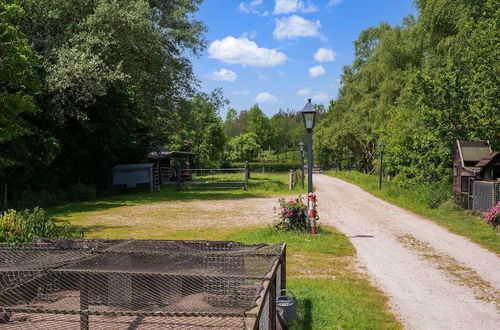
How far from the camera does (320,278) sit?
854cm

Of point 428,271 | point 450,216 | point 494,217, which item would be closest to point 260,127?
point 450,216

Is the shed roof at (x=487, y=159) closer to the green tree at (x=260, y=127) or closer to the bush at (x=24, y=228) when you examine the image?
the bush at (x=24, y=228)

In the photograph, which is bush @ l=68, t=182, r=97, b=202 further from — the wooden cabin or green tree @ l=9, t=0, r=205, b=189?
the wooden cabin

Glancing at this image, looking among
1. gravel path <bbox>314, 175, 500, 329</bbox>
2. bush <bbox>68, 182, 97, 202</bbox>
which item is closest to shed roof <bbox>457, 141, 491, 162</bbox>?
gravel path <bbox>314, 175, 500, 329</bbox>

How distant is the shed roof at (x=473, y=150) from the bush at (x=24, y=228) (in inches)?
614

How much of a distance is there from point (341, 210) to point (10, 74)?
14721mm

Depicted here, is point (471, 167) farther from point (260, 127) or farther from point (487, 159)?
point (260, 127)

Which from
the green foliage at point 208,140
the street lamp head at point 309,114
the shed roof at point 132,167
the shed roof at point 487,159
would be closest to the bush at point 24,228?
the street lamp head at point 309,114

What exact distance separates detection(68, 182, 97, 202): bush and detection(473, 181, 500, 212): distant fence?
2006 centimetres

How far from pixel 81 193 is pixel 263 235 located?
52.5ft

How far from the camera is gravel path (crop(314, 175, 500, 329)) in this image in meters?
6.63

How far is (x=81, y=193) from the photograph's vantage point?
81.2 ft

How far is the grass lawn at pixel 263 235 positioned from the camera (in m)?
6.62

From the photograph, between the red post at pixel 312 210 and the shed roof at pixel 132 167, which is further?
the shed roof at pixel 132 167
